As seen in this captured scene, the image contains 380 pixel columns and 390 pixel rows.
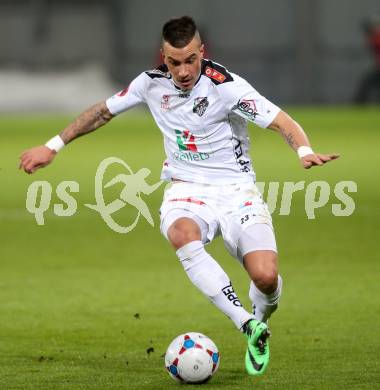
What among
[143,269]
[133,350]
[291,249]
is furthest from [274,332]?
[291,249]

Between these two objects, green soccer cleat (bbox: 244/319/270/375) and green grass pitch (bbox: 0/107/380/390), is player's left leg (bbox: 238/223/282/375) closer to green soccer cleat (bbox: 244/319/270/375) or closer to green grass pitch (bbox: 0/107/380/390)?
green soccer cleat (bbox: 244/319/270/375)

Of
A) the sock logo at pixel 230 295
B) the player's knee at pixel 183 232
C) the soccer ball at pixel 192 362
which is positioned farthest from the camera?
the player's knee at pixel 183 232

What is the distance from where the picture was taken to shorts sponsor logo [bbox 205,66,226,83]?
7277 millimetres

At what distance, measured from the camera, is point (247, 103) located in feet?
23.5


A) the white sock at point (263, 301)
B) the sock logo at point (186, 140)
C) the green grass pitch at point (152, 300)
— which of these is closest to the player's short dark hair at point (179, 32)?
the sock logo at point (186, 140)

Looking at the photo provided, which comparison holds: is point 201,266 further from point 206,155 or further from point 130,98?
point 130,98

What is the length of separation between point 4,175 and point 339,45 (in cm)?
1904

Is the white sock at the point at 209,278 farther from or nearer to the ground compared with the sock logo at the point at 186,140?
nearer to the ground

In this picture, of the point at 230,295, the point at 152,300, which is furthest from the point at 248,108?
the point at 152,300

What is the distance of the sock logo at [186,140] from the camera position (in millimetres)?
7324

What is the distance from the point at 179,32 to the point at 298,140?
0.92 meters

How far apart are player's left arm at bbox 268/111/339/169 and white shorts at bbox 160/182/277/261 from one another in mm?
480

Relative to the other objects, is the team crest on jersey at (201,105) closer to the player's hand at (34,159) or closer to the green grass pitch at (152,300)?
the player's hand at (34,159)

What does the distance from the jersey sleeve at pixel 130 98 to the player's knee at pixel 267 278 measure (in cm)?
136
